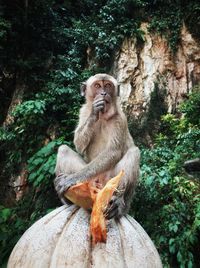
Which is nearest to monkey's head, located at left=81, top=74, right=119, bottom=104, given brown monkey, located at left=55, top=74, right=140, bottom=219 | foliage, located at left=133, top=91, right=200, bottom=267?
brown monkey, located at left=55, top=74, right=140, bottom=219

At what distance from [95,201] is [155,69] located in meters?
7.10

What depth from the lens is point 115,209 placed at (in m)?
3.61

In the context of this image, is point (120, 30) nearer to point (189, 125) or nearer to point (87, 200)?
point (189, 125)

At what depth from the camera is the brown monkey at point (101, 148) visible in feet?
14.1

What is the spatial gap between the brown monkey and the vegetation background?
2018 millimetres

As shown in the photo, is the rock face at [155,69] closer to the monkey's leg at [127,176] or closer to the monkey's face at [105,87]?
the monkey's face at [105,87]

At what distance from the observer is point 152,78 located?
32.7 ft

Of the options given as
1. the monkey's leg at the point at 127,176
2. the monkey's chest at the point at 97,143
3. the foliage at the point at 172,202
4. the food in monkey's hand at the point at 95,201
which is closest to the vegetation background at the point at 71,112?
the foliage at the point at 172,202

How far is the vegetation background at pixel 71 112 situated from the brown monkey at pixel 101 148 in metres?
2.02

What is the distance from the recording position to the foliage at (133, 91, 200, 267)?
645cm

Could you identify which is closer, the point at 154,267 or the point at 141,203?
the point at 154,267

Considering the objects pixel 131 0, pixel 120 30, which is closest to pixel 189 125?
pixel 120 30

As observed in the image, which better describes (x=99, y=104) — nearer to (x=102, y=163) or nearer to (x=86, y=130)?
(x=86, y=130)

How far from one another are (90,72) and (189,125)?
266 cm
